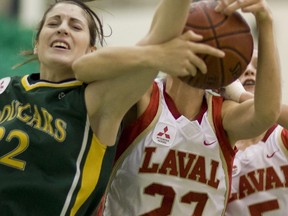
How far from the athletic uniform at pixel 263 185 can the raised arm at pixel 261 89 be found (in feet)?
1.53

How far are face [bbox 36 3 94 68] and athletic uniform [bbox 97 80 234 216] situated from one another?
428mm

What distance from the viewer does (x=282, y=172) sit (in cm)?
390

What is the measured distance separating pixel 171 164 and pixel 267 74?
25.9 inches

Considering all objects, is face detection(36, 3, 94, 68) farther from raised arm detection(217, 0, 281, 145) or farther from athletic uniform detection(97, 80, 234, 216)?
raised arm detection(217, 0, 281, 145)

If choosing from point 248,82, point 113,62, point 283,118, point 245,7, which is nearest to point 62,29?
point 113,62

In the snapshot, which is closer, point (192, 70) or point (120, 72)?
point (192, 70)

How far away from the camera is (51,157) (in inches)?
122

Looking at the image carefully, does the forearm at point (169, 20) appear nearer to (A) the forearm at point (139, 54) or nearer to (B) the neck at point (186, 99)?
(A) the forearm at point (139, 54)

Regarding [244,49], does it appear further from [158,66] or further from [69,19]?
[69,19]

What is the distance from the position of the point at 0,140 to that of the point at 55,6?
28.3 inches

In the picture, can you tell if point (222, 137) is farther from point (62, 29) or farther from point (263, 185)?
point (62, 29)

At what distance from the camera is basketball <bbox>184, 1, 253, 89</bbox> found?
2.88 m

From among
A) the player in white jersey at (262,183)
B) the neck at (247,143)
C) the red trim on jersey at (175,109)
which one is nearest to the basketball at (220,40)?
the red trim on jersey at (175,109)

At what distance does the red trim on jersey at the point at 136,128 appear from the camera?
3.47m
